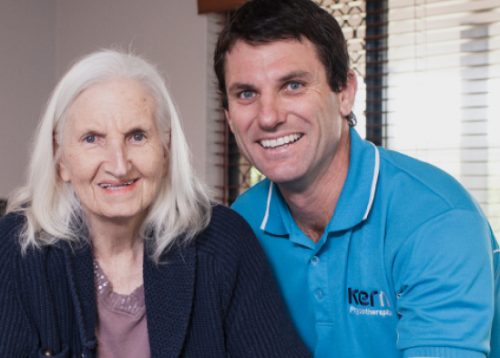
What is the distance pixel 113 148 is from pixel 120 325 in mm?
400

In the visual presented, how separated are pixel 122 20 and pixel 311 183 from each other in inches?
85.5

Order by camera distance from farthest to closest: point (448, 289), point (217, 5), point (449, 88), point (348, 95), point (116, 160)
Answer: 1. point (217, 5)
2. point (449, 88)
3. point (348, 95)
4. point (116, 160)
5. point (448, 289)

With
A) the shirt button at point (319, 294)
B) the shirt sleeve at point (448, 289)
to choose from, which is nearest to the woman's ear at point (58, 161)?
the shirt button at point (319, 294)

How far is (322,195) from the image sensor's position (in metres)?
1.52

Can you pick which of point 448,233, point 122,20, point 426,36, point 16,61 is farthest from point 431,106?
point 16,61

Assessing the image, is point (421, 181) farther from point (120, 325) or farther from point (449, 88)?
point (449, 88)

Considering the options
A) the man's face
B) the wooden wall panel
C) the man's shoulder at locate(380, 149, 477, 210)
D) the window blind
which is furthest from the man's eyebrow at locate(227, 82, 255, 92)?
the wooden wall panel

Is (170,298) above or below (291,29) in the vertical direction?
below

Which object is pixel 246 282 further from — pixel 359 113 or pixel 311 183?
pixel 359 113

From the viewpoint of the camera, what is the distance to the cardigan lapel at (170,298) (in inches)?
53.7

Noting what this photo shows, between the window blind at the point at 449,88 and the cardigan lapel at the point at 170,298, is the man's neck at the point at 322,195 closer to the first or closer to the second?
the cardigan lapel at the point at 170,298

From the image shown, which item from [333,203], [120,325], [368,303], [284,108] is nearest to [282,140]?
[284,108]

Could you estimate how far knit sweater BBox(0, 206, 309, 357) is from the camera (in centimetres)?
133

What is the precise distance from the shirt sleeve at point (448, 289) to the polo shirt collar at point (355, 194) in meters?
0.17
